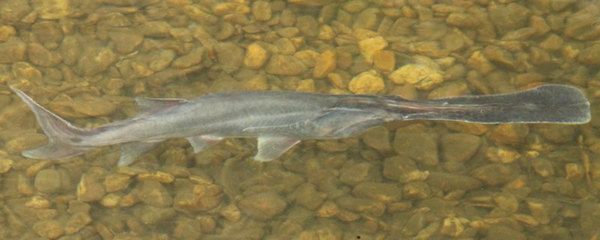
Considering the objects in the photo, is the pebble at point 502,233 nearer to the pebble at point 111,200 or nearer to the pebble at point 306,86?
the pebble at point 306,86

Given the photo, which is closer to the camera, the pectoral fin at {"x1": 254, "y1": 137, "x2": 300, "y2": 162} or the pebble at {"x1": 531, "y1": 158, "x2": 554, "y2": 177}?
the pectoral fin at {"x1": 254, "y1": 137, "x2": 300, "y2": 162}

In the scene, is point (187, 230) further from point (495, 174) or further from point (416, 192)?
point (495, 174)

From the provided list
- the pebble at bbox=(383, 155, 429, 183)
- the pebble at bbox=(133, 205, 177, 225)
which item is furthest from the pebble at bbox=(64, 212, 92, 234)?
the pebble at bbox=(383, 155, 429, 183)

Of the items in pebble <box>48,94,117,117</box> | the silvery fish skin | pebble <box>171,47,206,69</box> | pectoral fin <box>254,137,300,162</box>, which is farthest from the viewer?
pebble <box>171,47,206,69</box>

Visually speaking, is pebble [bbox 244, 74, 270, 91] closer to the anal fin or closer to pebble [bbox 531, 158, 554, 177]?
the anal fin

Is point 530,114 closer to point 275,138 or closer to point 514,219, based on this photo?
point 514,219

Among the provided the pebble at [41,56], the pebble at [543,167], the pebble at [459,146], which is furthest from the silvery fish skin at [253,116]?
the pebble at [41,56]

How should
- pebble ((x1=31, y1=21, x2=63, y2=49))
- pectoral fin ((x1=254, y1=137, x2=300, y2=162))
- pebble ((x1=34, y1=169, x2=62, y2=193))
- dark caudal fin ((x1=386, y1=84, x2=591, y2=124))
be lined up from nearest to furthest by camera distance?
dark caudal fin ((x1=386, y1=84, x2=591, y2=124)) → pectoral fin ((x1=254, y1=137, x2=300, y2=162)) → pebble ((x1=34, y1=169, x2=62, y2=193)) → pebble ((x1=31, y1=21, x2=63, y2=49))
